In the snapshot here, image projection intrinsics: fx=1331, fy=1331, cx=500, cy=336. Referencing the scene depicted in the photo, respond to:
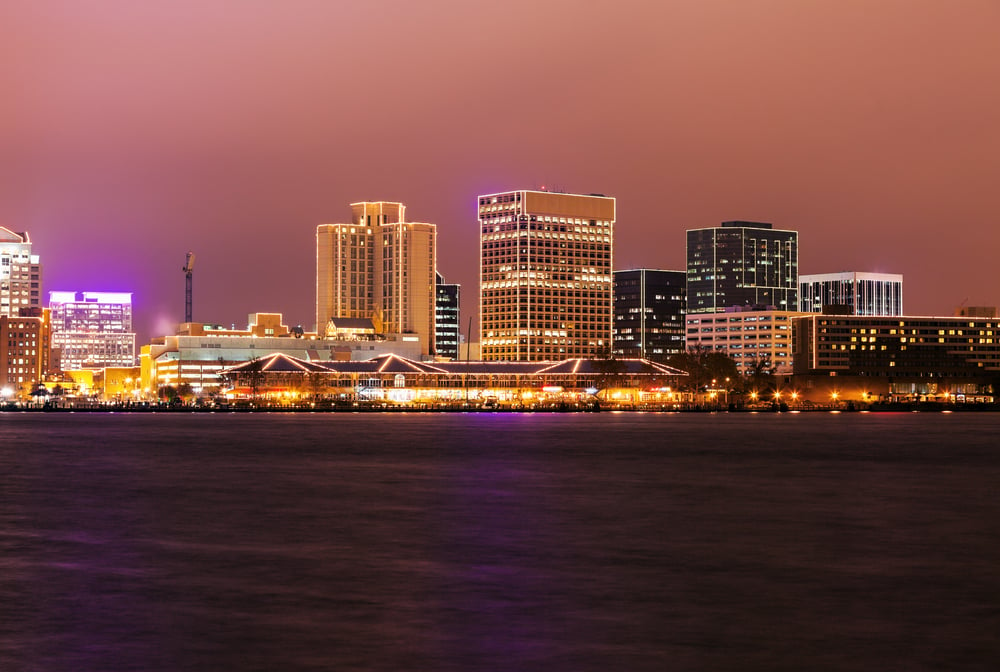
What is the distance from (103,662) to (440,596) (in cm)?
1046

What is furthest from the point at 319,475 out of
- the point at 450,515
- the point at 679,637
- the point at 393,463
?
the point at 679,637

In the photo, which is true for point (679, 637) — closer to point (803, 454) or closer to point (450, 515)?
point (450, 515)

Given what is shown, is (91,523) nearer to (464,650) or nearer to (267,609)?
(267,609)

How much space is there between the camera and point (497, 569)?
40.4 metres

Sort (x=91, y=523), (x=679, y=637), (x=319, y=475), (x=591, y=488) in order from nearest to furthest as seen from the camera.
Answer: (x=679, y=637) → (x=91, y=523) → (x=591, y=488) → (x=319, y=475)

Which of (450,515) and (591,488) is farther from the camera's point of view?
(591,488)

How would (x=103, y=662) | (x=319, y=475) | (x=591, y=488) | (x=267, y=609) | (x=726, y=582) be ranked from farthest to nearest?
1. (x=319, y=475)
2. (x=591, y=488)
3. (x=726, y=582)
4. (x=267, y=609)
5. (x=103, y=662)

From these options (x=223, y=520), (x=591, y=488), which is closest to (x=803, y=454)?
(x=591, y=488)

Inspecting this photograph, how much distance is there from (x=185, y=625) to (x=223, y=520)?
23579mm

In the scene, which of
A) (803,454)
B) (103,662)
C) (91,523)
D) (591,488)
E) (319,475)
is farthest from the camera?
(803,454)

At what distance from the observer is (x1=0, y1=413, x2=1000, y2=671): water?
2853 centimetres

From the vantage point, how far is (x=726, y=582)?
3794 cm

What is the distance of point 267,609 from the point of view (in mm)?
33000

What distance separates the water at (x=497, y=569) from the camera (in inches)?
1123
